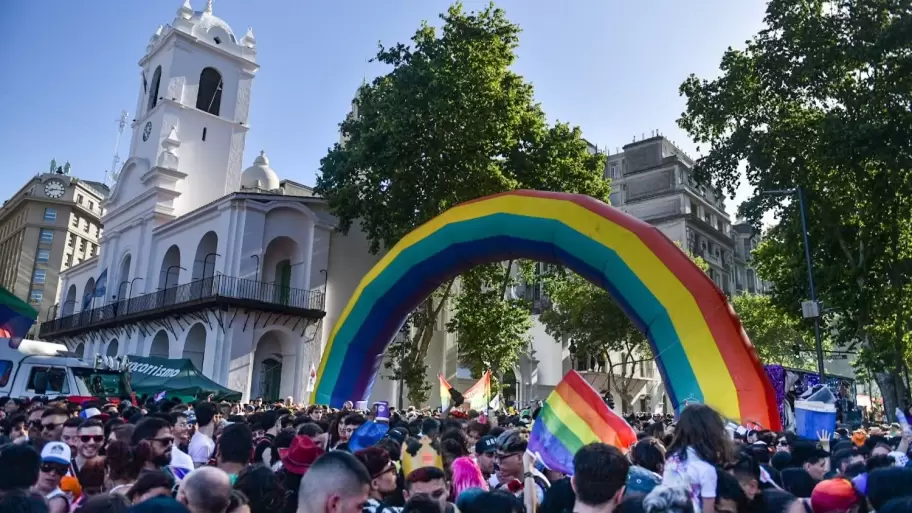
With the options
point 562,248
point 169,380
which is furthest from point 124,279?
point 562,248

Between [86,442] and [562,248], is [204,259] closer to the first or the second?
Answer: [562,248]

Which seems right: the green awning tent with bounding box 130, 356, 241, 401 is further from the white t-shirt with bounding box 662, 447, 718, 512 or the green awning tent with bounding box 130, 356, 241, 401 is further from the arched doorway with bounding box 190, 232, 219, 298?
the white t-shirt with bounding box 662, 447, 718, 512

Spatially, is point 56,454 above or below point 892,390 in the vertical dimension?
below

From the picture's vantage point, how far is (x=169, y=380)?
64.1 ft

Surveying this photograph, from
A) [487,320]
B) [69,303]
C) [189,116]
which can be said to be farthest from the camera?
[69,303]

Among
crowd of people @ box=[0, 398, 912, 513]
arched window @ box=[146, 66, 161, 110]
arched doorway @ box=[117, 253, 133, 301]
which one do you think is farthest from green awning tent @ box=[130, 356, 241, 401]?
arched window @ box=[146, 66, 161, 110]

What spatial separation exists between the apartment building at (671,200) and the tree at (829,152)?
2901 centimetres

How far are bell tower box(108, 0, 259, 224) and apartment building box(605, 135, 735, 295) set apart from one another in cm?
3143

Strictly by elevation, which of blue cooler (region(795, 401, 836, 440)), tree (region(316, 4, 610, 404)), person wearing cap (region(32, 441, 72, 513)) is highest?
tree (region(316, 4, 610, 404))

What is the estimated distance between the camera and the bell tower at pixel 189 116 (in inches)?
1367

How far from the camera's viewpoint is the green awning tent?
19.5 metres

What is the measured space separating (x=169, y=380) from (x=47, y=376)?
330 cm

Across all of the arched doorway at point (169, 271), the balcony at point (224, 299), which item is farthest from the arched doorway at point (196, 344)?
the arched doorway at point (169, 271)

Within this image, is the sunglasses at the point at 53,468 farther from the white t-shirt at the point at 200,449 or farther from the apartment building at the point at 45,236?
the apartment building at the point at 45,236
